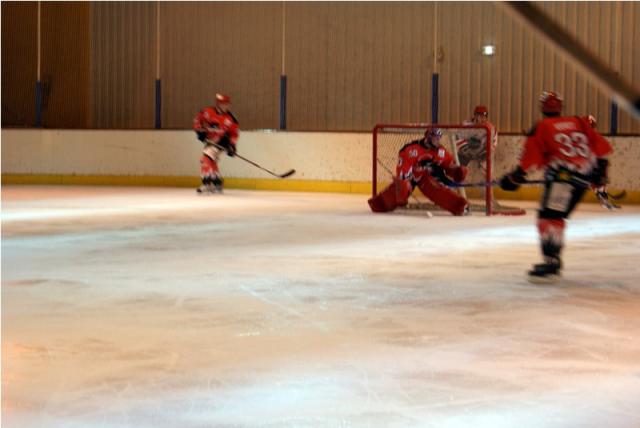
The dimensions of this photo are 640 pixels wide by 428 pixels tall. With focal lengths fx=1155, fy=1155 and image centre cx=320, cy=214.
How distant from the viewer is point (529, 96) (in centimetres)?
1686

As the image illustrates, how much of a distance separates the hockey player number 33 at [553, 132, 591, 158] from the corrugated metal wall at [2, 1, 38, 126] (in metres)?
15.9

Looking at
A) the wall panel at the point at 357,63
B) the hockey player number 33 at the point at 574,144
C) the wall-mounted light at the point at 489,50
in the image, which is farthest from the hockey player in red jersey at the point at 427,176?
the wall panel at the point at 357,63

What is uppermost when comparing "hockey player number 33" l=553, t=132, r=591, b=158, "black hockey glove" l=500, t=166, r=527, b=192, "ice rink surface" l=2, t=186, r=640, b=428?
"hockey player number 33" l=553, t=132, r=591, b=158

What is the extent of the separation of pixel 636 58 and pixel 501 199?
2.99 metres

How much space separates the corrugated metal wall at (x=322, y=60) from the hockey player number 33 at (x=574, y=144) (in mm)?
8898

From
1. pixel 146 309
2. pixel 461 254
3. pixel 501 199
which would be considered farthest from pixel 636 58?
pixel 146 309

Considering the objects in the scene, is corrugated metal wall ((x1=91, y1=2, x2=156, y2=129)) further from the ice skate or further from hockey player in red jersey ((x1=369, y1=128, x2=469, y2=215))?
hockey player in red jersey ((x1=369, y1=128, x2=469, y2=215))

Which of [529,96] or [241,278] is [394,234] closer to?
[241,278]

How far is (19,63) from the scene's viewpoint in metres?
21.7

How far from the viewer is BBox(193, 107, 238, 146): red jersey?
1530 centimetres

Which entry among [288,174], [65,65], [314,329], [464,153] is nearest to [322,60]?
[288,174]

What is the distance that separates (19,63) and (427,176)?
12.1 metres

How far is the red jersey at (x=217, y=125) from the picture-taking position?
50.2 ft

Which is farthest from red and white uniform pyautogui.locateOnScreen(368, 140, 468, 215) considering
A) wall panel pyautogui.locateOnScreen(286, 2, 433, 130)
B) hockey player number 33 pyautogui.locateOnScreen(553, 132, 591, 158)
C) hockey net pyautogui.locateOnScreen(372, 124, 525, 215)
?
wall panel pyautogui.locateOnScreen(286, 2, 433, 130)
